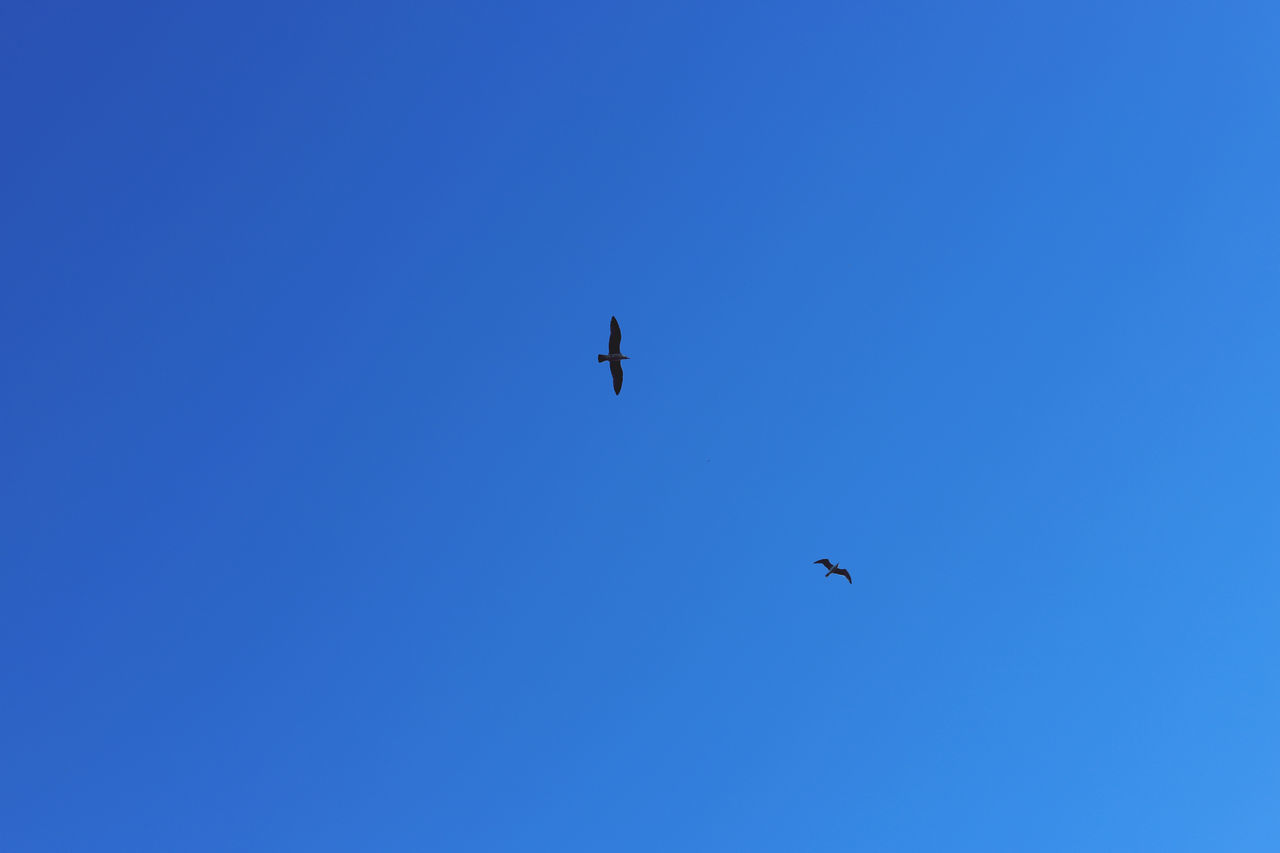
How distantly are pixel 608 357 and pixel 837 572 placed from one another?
65.9ft

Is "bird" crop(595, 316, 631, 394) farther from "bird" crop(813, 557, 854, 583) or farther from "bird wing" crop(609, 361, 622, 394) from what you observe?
"bird" crop(813, 557, 854, 583)

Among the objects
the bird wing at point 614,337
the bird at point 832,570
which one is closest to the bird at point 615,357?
the bird wing at point 614,337

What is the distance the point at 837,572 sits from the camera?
5950cm

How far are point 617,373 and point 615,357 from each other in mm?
715

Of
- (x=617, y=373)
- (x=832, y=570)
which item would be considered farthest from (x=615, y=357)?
(x=832, y=570)

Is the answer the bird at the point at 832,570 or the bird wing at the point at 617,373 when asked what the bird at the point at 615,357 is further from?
the bird at the point at 832,570

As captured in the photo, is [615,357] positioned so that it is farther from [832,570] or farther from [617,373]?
[832,570]

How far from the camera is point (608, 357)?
157 ft

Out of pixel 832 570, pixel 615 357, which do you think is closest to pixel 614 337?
pixel 615 357

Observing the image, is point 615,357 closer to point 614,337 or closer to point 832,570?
point 614,337

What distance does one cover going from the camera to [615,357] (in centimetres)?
4825

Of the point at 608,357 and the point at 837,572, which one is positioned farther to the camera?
the point at 837,572

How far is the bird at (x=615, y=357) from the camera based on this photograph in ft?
157

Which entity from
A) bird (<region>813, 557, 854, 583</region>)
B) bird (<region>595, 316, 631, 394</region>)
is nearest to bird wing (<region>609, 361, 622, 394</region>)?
bird (<region>595, 316, 631, 394</region>)
